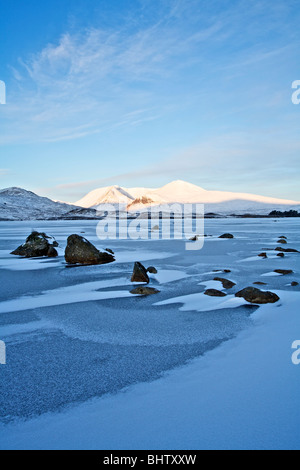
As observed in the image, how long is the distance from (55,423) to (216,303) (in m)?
2.92

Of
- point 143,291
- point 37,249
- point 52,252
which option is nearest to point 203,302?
point 143,291

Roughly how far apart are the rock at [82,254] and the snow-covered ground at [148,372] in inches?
136

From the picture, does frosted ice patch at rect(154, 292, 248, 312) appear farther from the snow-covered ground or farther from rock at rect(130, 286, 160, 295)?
rock at rect(130, 286, 160, 295)

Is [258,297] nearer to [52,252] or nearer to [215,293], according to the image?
[215,293]

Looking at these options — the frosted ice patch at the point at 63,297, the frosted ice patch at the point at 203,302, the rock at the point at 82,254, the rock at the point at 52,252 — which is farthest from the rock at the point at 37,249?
the frosted ice patch at the point at 203,302

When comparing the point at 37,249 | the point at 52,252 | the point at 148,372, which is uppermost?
the point at 37,249

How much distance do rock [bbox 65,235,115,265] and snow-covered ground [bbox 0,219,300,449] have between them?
11.3 feet

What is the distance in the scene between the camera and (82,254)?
329 inches

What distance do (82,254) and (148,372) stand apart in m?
6.30

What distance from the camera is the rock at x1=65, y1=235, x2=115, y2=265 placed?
836 centimetres

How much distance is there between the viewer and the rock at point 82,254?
8359mm

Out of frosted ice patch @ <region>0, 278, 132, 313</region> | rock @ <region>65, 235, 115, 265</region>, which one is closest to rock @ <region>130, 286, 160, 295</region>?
frosted ice patch @ <region>0, 278, 132, 313</region>

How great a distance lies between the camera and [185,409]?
1886 mm
